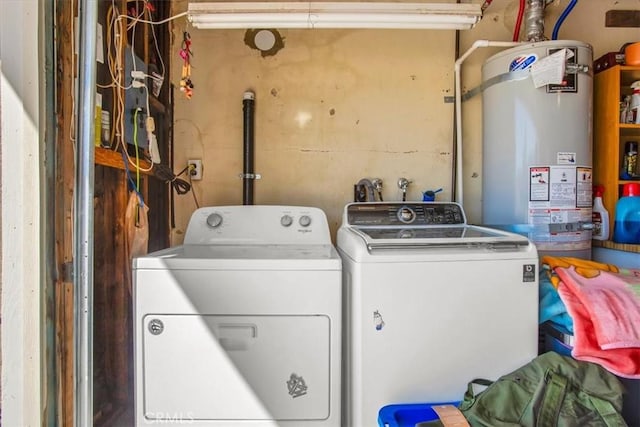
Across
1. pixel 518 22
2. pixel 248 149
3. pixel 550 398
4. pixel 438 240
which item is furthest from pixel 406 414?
pixel 518 22

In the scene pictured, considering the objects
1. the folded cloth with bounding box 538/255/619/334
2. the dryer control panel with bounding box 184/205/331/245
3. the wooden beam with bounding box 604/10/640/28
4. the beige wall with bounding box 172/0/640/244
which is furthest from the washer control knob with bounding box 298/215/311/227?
the wooden beam with bounding box 604/10/640/28

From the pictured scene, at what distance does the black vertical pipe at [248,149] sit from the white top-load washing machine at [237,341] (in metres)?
0.82

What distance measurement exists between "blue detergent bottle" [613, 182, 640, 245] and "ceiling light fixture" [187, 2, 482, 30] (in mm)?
1208

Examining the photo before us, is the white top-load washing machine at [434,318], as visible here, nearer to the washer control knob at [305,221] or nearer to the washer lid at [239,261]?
the washer lid at [239,261]

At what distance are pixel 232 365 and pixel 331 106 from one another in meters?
1.52

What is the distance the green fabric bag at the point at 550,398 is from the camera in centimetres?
105

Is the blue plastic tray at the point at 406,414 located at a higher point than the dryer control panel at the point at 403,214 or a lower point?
lower

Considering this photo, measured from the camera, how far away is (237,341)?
123 centimetres

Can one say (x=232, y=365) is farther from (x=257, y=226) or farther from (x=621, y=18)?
(x=621, y=18)

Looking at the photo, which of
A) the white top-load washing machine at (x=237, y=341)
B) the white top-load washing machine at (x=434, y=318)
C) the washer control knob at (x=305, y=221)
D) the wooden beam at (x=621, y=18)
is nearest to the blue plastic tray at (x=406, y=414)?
the white top-load washing machine at (x=434, y=318)

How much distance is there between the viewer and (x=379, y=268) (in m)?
1.19

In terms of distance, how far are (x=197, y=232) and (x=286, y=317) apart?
762 mm

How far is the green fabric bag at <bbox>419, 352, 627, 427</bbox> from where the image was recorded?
3.46ft

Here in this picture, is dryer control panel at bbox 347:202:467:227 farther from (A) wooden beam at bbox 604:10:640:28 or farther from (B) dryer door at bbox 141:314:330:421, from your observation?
(A) wooden beam at bbox 604:10:640:28
